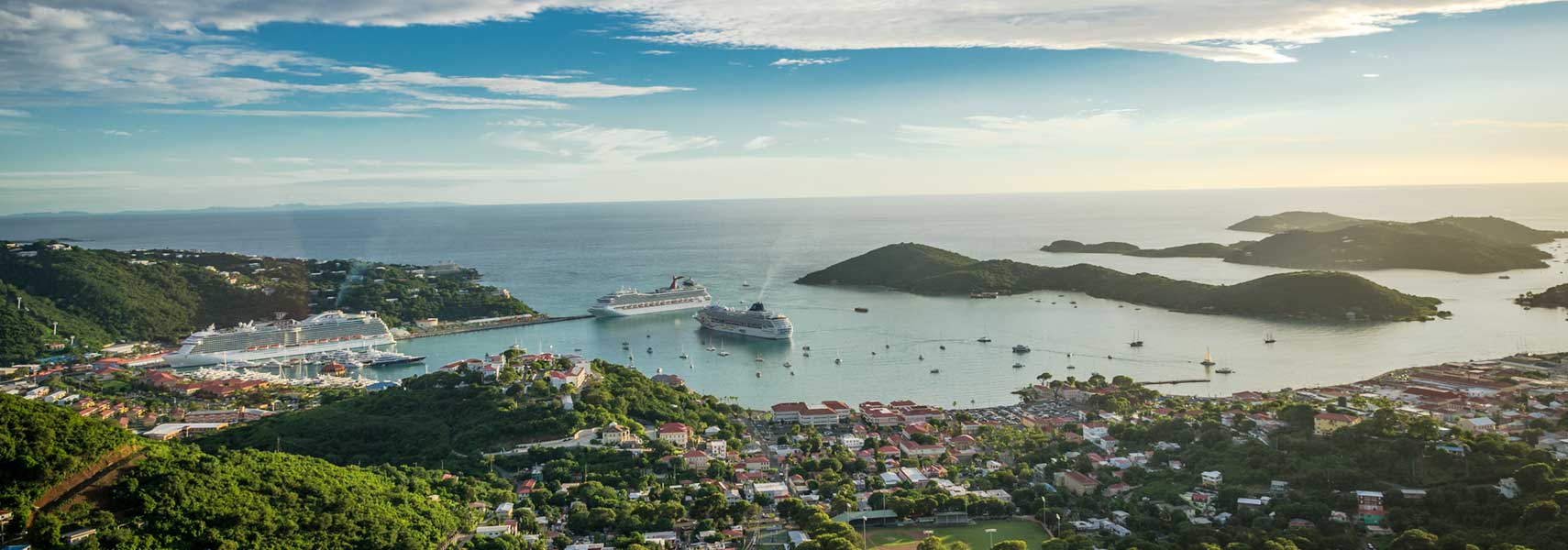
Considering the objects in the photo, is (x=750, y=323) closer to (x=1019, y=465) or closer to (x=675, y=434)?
(x=675, y=434)

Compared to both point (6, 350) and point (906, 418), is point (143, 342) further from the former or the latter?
point (906, 418)

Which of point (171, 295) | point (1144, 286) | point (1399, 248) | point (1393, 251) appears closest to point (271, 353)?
point (171, 295)

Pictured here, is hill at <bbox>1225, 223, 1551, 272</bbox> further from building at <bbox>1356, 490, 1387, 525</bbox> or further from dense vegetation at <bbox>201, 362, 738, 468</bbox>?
dense vegetation at <bbox>201, 362, 738, 468</bbox>

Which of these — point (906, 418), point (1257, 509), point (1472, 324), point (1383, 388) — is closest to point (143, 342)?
point (906, 418)

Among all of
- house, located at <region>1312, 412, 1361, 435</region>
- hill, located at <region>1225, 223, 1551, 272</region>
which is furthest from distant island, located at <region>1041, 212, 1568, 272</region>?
house, located at <region>1312, 412, 1361, 435</region>

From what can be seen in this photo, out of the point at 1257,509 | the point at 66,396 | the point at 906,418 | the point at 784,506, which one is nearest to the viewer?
the point at 1257,509

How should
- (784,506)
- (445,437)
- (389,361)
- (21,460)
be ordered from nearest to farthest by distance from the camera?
(21,460) → (784,506) → (445,437) → (389,361)
